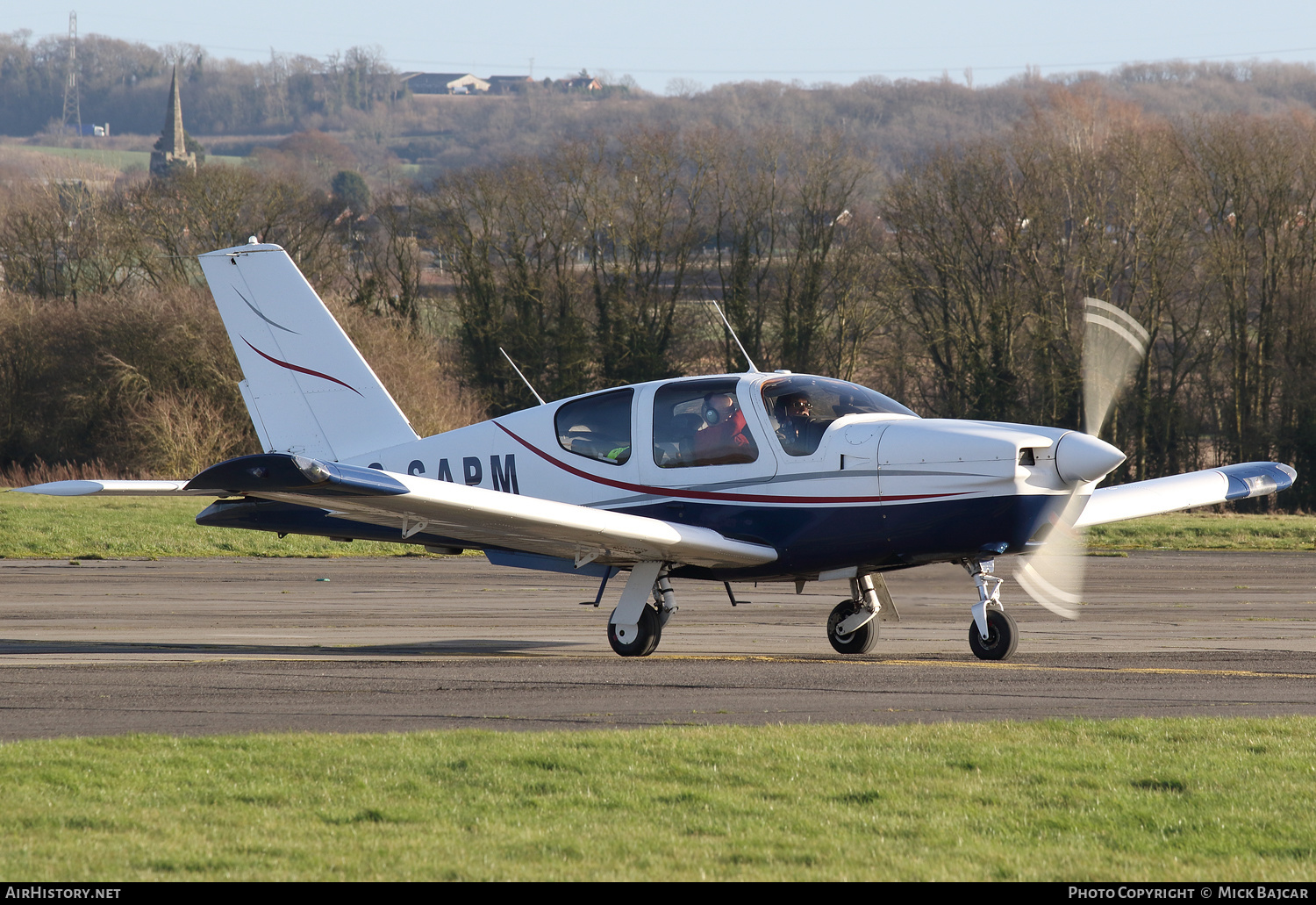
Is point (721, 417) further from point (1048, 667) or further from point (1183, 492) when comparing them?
point (1183, 492)

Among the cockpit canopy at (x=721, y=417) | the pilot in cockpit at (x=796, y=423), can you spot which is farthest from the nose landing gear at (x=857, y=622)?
the cockpit canopy at (x=721, y=417)

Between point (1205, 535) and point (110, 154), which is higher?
point (110, 154)

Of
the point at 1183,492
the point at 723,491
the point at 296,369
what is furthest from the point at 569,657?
the point at 1183,492

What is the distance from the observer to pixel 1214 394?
40.8 m

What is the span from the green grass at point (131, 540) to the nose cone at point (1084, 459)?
14399 millimetres

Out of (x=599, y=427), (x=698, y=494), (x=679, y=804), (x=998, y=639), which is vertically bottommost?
(x=998, y=639)

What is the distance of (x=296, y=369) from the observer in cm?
1269

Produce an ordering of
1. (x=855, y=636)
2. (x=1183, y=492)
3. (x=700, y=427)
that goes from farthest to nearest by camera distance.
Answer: (x=1183, y=492)
(x=855, y=636)
(x=700, y=427)

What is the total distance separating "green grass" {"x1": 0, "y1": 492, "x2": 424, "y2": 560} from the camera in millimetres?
22344

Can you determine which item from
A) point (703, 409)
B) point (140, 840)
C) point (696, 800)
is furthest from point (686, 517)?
point (140, 840)

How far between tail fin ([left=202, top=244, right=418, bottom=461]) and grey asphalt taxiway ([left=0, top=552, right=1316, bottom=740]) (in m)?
1.98

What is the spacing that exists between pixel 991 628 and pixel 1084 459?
1559mm

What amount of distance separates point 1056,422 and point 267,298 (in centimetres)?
3192

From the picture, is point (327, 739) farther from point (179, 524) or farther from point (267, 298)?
point (179, 524)
